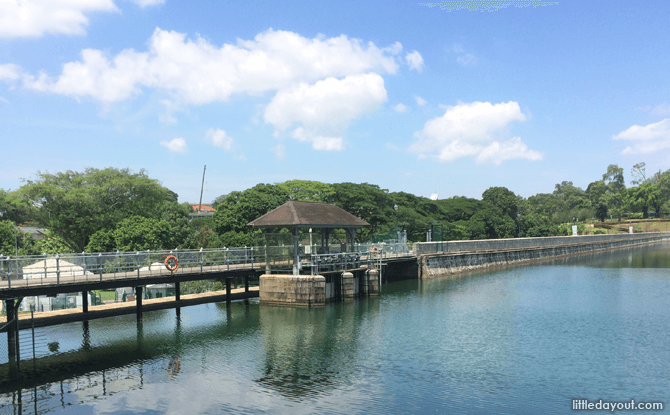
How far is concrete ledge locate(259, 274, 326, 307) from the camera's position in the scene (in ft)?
124

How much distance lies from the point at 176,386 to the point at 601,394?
668 inches

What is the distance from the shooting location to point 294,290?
3800cm

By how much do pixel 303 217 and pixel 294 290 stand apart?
5.54m

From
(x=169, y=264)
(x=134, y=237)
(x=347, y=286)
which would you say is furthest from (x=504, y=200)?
(x=169, y=264)

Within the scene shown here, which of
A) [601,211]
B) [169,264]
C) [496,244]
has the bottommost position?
[496,244]

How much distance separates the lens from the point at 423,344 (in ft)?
89.6

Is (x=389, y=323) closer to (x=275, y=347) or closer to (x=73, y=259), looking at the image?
(x=275, y=347)

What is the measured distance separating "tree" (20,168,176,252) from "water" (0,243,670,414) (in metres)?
26.5

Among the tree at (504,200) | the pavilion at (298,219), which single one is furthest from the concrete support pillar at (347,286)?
the tree at (504,200)

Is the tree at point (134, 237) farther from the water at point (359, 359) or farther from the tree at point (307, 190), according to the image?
the tree at point (307, 190)

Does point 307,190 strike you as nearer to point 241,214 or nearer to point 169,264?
point 241,214

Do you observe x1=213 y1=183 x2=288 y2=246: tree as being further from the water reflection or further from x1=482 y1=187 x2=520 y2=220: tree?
x1=482 y1=187 x2=520 y2=220: tree

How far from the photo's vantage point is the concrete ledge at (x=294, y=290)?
3784 cm

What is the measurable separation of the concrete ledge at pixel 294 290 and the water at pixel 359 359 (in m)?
0.94
